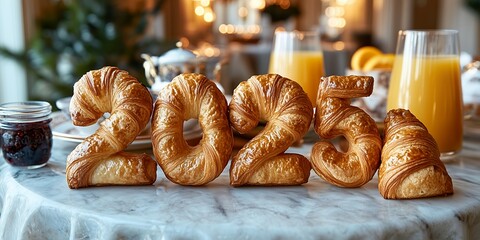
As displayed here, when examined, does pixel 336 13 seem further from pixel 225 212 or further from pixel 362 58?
pixel 225 212

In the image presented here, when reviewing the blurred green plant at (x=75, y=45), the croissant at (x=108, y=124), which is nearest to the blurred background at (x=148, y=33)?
the blurred green plant at (x=75, y=45)

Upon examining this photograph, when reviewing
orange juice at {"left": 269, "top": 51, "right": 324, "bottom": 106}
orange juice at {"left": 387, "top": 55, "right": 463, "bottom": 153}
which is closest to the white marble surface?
orange juice at {"left": 387, "top": 55, "right": 463, "bottom": 153}

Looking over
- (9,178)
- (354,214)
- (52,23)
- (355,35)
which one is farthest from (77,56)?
(355,35)

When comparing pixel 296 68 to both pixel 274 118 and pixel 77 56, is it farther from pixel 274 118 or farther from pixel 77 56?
pixel 77 56

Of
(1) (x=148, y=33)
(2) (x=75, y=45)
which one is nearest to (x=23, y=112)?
(2) (x=75, y=45)

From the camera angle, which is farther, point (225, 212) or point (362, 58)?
point (362, 58)

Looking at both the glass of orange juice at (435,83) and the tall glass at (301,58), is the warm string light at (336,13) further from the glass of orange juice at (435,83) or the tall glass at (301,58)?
the glass of orange juice at (435,83)

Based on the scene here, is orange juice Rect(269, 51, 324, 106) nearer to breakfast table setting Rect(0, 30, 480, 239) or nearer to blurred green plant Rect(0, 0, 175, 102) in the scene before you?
breakfast table setting Rect(0, 30, 480, 239)
